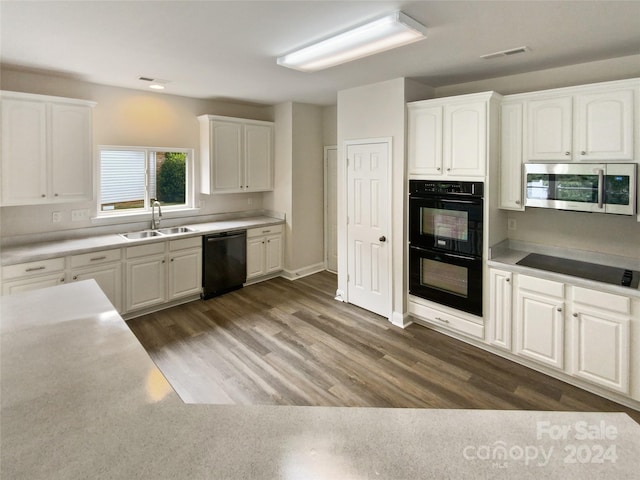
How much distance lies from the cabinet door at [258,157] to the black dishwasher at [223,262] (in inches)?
34.7

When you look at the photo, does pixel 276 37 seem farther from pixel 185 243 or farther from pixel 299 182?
pixel 299 182

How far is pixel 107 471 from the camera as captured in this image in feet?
2.60

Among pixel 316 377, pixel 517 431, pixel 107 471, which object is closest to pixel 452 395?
pixel 316 377

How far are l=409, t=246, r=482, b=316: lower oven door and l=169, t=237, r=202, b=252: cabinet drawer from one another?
106 inches

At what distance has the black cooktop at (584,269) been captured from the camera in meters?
2.69

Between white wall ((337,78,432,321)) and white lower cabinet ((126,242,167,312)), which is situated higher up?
white wall ((337,78,432,321))

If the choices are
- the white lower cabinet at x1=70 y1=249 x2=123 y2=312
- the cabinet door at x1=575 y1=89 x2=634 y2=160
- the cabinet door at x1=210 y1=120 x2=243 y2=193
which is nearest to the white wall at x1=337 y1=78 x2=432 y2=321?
the cabinet door at x1=575 y1=89 x2=634 y2=160

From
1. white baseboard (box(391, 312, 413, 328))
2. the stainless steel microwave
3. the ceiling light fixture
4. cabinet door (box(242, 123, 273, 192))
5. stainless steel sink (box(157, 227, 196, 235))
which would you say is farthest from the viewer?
cabinet door (box(242, 123, 273, 192))

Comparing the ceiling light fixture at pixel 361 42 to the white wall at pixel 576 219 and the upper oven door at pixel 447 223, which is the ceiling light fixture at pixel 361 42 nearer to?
the upper oven door at pixel 447 223

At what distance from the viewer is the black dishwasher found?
15.2ft

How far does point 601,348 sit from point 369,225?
7.95 ft

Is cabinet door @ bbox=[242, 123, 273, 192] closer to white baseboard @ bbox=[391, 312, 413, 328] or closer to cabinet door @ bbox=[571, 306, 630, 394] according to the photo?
white baseboard @ bbox=[391, 312, 413, 328]

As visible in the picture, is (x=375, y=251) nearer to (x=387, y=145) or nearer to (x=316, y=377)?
(x=387, y=145)

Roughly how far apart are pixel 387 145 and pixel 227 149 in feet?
7.83
